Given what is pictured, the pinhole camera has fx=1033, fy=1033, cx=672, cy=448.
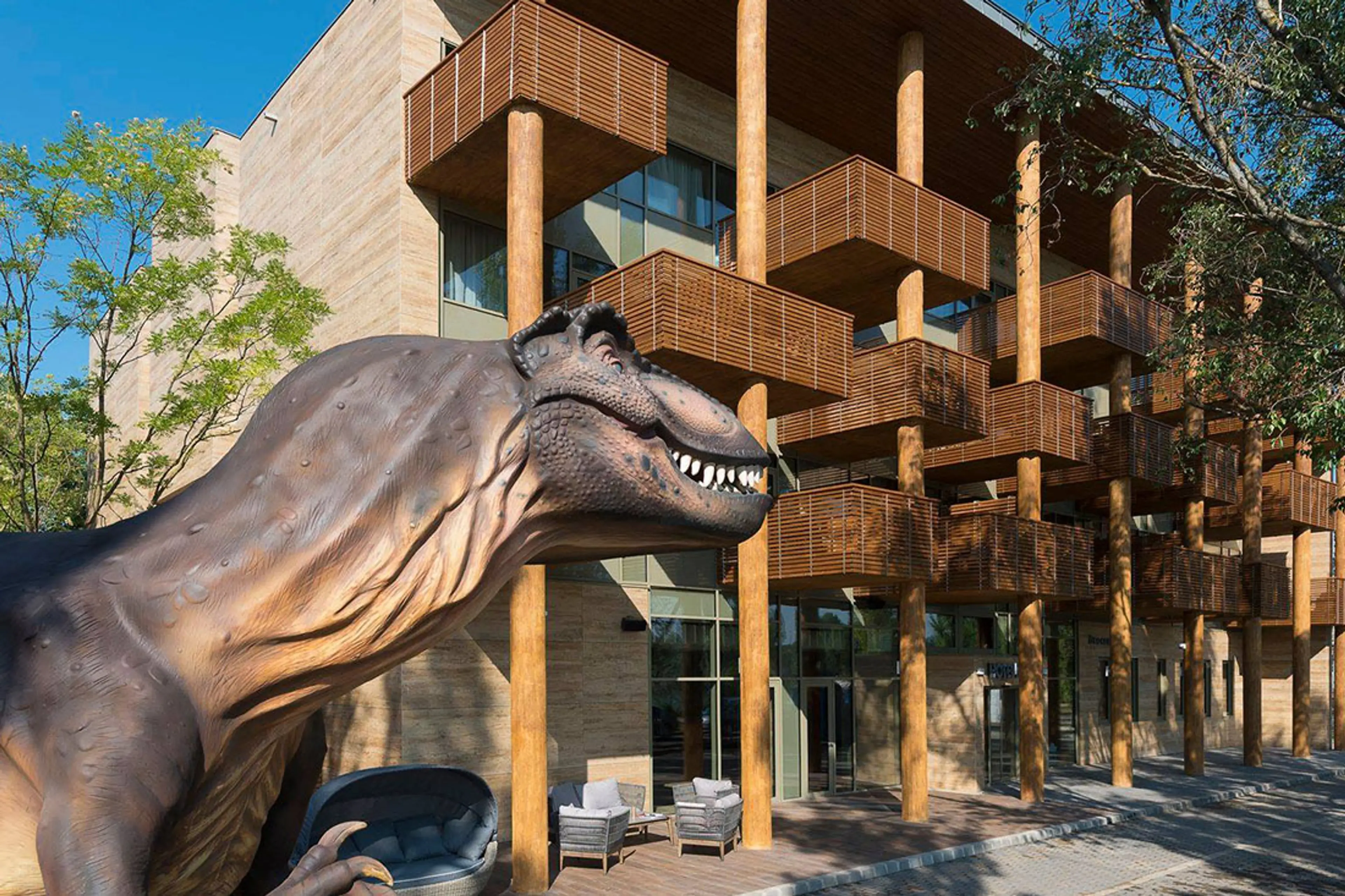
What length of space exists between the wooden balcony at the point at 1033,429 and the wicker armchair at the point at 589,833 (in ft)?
36.1

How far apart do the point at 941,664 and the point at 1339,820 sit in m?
7.45

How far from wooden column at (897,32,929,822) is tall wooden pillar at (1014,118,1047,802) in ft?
8.56

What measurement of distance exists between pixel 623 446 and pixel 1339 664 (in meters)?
38.9

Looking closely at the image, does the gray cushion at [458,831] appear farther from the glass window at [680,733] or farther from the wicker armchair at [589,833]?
the glass window at [680,733]

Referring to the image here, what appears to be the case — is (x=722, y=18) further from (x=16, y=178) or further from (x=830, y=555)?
(x=16, y=178)

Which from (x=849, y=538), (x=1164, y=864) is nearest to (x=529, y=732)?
(x=849, y=538)

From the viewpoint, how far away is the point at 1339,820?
18.9 metres

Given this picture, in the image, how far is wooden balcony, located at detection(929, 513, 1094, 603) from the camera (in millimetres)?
18344

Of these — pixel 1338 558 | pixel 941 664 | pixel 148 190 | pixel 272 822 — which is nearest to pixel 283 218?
pixel 148 190

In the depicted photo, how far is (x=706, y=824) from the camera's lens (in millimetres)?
13391

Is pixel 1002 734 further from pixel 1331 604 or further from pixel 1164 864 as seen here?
pixel 1331 604

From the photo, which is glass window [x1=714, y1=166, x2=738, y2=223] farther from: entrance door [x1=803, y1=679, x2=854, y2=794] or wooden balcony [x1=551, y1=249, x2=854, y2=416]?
entrance door [x1=803, y1=679, x2=854, y2=794]

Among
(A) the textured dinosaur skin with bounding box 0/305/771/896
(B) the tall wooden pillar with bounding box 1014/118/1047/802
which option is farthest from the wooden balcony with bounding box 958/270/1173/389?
(A) the textured dinosaur skin with bounding box 0/305/771/896

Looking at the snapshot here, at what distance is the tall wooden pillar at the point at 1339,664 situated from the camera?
32781mm
